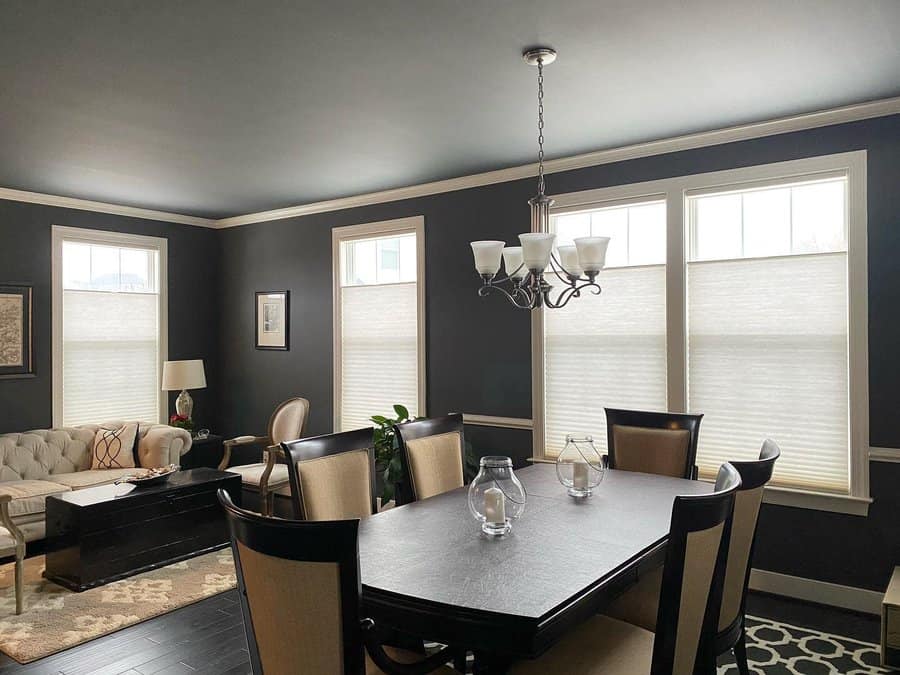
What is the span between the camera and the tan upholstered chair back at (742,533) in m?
2.17

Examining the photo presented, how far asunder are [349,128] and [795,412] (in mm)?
3062

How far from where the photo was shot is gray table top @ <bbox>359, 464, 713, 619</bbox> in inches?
69.7

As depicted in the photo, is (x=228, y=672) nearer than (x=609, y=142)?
Yes

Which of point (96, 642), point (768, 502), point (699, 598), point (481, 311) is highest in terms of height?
point (481, 311)

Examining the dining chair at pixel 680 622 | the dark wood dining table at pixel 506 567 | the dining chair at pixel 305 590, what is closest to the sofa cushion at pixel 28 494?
the dark wood dining table at pixel 506 567

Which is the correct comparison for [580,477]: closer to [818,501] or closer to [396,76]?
[818,501]

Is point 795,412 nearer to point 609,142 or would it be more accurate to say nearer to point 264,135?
point 609,142

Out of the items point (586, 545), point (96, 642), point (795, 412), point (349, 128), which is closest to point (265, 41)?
point (349, 128)

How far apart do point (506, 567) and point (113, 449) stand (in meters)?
4.50

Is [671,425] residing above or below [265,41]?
below

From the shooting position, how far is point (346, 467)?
9.57 ft

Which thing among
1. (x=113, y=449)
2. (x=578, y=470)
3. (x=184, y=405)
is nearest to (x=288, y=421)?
(x=184, y=405)

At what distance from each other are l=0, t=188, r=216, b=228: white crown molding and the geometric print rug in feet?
19.3

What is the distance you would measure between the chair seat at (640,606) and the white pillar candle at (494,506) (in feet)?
1.82
